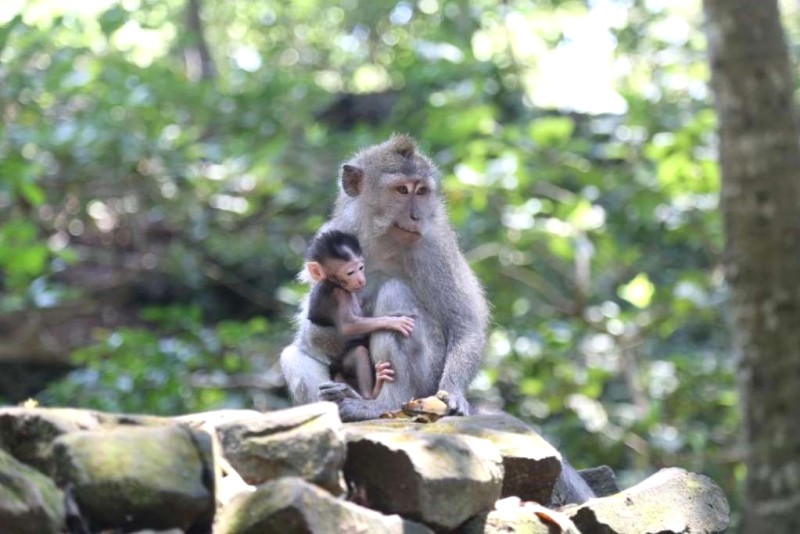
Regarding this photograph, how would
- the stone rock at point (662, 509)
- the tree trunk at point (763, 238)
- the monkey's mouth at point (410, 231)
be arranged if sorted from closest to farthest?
the stone rock at point (662, 509) < the monkey's mouth at point (410, 231) < the tree trunk at point (763, 238)

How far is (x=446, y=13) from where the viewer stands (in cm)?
1356

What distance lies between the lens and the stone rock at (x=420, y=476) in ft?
10.9

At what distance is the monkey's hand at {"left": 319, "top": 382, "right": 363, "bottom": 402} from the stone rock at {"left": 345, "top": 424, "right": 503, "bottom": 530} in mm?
1534

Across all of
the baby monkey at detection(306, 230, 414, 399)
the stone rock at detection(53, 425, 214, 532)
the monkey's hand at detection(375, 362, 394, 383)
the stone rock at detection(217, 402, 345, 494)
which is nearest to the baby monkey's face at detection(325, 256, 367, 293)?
the baby monkey at detection(306, 230, 414, 399)

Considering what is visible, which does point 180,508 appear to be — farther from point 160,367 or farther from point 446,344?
point 160,367

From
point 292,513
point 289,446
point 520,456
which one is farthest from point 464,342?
point 292,513

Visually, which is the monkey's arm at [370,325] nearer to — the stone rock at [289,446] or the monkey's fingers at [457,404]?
the monkey's fingers at [457,404]

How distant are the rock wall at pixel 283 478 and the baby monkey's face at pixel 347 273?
44.8 inches

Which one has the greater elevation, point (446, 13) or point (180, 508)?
point (446, 13)

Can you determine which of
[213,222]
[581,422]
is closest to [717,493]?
[581,422]

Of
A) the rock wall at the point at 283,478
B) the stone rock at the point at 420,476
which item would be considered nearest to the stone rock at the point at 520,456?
the rock wall at the point at 283,478

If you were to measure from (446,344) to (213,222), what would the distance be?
6.06 meters

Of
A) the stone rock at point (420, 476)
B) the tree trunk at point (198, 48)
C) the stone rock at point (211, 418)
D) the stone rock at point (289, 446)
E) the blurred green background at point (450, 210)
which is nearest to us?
the stone rock at point (289, 446)

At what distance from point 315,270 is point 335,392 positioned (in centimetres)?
54
